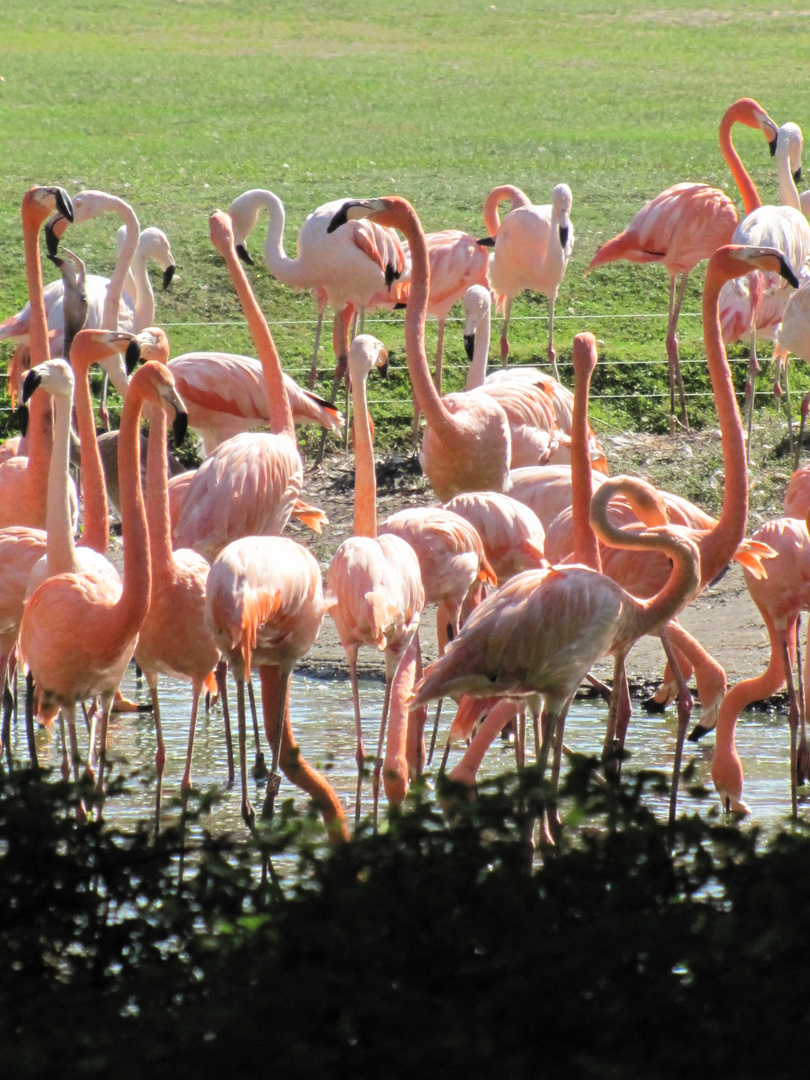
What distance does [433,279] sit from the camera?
388 inches

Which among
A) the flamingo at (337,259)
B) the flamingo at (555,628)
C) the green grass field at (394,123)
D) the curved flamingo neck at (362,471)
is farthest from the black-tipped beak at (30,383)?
the green grass field at (394,123)

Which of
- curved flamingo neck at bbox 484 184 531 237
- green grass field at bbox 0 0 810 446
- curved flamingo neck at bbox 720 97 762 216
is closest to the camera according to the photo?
curved flamingo neck at bbox 720 97 762 216

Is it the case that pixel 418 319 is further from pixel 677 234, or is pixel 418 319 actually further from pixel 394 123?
pixel 394 123

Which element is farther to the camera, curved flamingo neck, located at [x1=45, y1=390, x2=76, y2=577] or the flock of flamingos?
curved flamingo neck, located at [x1=45, y1=390, x2=76, y2=577]

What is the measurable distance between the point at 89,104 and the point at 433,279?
42.8 feet

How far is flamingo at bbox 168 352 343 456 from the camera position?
7168 mm

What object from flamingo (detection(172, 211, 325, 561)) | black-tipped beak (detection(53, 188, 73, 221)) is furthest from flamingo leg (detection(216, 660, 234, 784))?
black-tipped beak (detection(53, 188, 73, 221))

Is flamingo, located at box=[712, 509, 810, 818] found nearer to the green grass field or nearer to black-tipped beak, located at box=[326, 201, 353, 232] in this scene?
black-tipped beak, located at box=[326, 201, 353, 232]

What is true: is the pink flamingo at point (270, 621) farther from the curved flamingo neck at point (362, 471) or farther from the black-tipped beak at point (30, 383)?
the black-tipped beak at point (30, 383)

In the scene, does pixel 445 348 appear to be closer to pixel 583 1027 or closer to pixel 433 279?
pixel 433 279

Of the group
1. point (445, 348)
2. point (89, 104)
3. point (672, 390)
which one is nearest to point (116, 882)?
point (672, 390)

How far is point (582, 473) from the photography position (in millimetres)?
4852

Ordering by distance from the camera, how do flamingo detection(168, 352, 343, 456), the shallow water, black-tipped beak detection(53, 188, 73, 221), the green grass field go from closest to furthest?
the shallow water → black-tipped beak detection(53, 188, 73, 221) → flamingo detection(168, 352, 343, 456) → the green grass field

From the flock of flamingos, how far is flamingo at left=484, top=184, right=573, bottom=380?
104 inches
